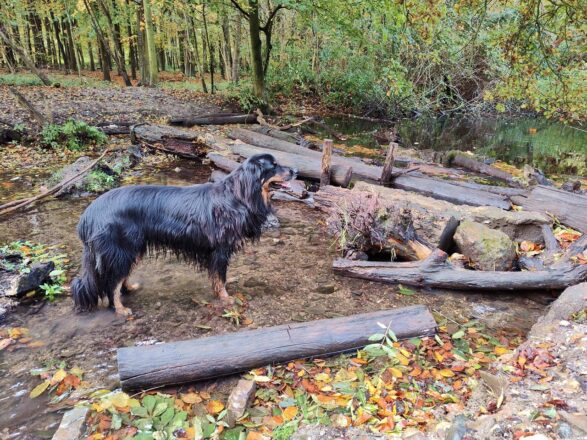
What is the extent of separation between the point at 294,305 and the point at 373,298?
3.35 feet

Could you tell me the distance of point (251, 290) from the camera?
202 inches

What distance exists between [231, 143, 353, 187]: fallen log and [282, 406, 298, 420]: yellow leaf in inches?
233

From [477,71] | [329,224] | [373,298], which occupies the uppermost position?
[477,71]

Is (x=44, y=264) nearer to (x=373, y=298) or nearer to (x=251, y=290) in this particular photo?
(x=251, y=290)

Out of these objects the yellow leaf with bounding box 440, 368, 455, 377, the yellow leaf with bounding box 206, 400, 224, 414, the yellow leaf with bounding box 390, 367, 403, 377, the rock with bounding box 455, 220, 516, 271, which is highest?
the rock with bounding box 455, 220, 516, 271

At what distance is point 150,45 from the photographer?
1938 cm

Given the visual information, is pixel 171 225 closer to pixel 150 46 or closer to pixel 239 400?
pixel 239 400

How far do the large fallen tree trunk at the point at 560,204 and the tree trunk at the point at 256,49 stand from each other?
1284 cm

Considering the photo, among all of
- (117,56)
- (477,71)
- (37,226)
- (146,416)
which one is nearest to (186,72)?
(117,56)

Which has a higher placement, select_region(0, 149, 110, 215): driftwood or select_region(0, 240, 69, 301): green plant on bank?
select_region(0, 149, 110, 215): driftwood

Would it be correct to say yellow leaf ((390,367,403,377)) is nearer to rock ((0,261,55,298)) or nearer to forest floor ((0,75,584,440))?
forest floor ((0,75,584,440))

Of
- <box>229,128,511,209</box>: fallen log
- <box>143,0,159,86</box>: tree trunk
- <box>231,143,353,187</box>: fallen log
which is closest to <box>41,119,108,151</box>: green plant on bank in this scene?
<box>231,143,353,187</box>: fallen log

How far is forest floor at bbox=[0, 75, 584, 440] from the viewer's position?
10.5 feet

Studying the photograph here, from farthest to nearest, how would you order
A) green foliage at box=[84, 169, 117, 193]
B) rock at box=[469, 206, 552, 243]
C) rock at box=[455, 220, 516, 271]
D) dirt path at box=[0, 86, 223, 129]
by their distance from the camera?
dirt path at box=[0, 86, 223, 129] < green foliage at box=[84, 169, 117, 193] < rock at box=[469, 206, 552, 243] < rock at box=[455, 220, 516, 271]
